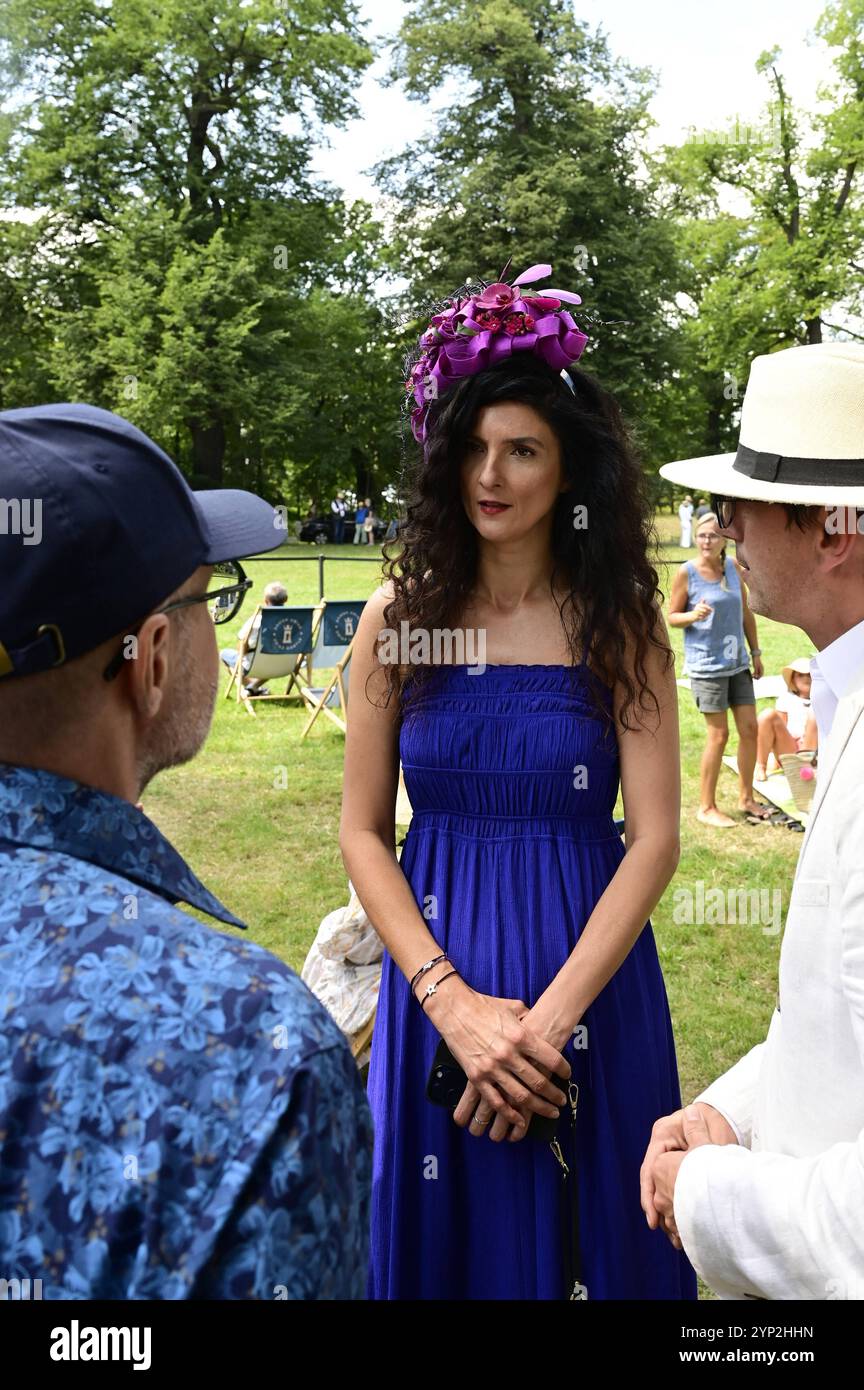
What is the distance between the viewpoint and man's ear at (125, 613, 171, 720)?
1110mm

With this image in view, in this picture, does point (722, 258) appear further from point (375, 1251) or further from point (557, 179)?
point (375, 1251)

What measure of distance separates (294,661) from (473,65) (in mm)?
34927

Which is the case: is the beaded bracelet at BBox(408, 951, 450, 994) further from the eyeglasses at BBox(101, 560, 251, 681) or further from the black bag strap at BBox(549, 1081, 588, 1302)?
the eyeglasses at BBox(101, 560, 251, 681)

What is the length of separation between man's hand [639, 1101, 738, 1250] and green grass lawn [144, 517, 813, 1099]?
76.7 inches

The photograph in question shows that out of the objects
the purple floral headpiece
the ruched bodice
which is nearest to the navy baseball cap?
the ruched bodice

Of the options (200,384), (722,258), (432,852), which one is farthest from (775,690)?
(722,258)

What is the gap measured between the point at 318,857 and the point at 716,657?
3128 mm

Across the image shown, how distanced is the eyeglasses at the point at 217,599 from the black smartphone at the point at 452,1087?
1.05 m

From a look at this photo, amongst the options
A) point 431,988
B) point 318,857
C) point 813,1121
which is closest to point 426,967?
point 431,988

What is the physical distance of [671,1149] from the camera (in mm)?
1772

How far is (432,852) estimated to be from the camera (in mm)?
2393

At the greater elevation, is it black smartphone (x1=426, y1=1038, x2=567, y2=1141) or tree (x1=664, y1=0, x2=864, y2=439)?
tree (x1=664, y1=0, x2=864, y2=439)

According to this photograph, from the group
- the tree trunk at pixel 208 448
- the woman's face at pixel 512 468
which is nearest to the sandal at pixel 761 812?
the woman's face at pixel 512 468

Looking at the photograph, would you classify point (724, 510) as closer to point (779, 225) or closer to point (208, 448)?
point (208, 448)
